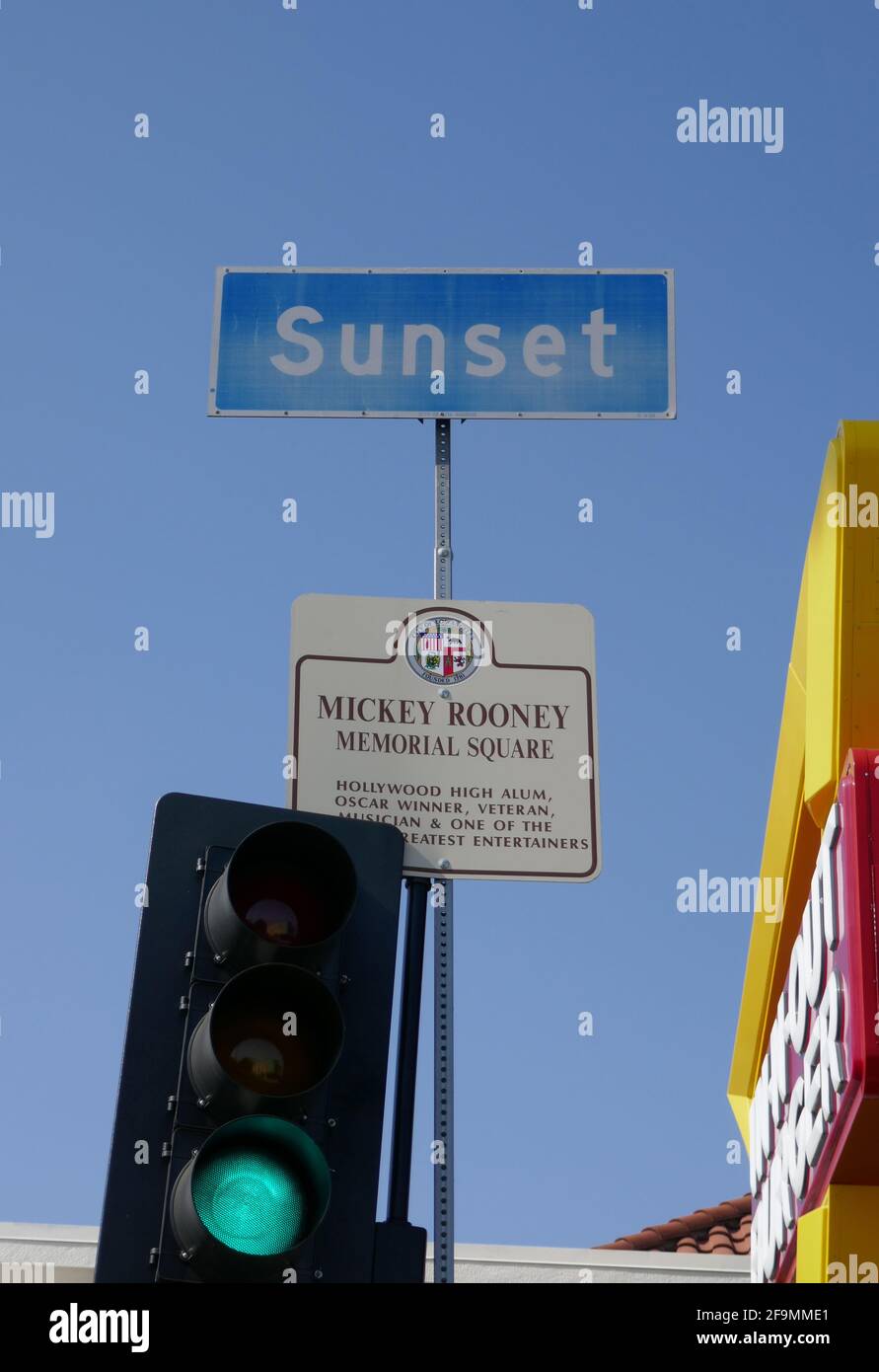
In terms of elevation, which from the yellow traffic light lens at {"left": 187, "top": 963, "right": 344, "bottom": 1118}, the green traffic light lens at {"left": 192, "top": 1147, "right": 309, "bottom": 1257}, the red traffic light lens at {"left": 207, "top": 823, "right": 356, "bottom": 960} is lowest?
the green traffic light lens at {"left": 192, "top": 1147, "right": 309, "bottom": 1257}

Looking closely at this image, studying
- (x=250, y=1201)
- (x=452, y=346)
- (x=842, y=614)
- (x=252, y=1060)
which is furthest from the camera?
(x=452, y=346)

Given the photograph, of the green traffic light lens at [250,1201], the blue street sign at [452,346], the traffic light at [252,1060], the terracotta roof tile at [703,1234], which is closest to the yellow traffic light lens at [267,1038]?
the traffic light at [252,1060]

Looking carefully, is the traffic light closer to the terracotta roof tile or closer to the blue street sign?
Result: the blue street sign

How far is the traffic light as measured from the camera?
3.51 m

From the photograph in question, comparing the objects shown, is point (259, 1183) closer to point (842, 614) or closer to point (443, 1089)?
point (443, 1089)

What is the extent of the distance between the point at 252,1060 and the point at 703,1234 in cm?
1027

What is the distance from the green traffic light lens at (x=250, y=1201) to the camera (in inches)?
137

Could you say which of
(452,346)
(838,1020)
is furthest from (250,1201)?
(452,346)

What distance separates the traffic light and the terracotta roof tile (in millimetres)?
9310

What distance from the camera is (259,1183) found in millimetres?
3521

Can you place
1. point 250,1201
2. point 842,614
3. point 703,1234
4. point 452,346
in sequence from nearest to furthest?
1. point 250,1201
2. point 842,614
3. point 452,346
4. point 703,1234

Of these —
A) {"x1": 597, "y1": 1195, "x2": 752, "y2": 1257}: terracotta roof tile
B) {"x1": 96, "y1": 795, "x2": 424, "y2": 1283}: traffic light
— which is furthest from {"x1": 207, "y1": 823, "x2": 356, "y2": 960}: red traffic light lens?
{"x1": 597, "y1": 1195, "x2": 752, "y2": 1257}: terracotta roof tile
